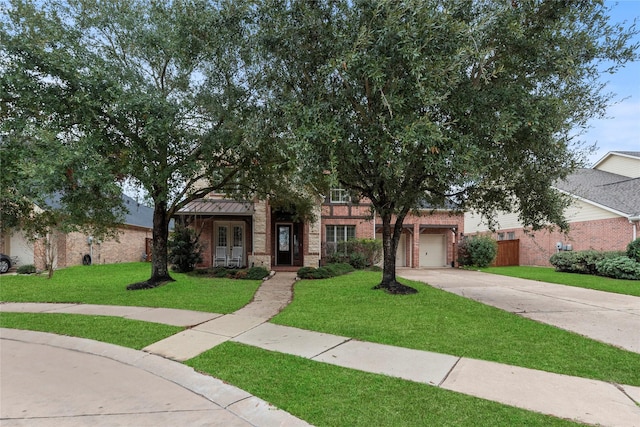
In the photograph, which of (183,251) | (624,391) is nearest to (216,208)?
(183,251)

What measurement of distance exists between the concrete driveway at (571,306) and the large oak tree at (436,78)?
125 inches

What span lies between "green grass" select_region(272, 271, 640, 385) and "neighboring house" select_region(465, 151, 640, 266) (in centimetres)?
848

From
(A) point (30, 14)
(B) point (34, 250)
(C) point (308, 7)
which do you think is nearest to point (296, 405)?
(C) point (308, 7)

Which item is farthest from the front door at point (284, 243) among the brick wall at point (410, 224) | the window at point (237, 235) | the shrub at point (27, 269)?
the shrub at point (27, 269)

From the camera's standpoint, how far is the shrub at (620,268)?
15023 mm

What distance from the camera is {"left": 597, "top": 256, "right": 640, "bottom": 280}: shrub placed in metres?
15.0

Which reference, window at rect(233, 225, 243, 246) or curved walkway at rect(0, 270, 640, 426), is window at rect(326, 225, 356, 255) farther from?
curved walkway at rect(0, 270, 640, 426)

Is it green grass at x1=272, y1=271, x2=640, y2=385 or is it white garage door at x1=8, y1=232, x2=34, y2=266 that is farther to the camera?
white garage door at x1=8, y1=232, x2=34, y2=266

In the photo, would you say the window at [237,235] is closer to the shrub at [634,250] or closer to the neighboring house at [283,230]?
the neighboring house at [283,230]

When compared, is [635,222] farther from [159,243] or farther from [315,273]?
[159,243]

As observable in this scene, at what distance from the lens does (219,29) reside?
8.05m

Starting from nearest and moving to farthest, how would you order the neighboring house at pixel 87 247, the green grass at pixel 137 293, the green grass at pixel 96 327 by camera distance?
the green grass at pixel 96 327 < the green grass at pixel 137 293 < the neighboring house at pixel 87 247

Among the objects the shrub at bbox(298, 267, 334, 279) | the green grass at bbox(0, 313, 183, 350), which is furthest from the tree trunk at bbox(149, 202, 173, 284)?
the shrub at bbox(298, 267, 334, 279)

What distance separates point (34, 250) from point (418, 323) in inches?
758
